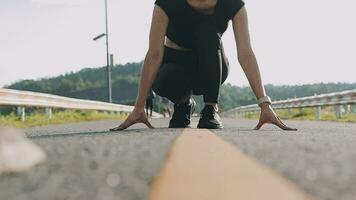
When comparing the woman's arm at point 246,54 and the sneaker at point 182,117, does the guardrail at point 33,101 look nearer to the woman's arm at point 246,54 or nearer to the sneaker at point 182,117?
the sneaker at point 182,117

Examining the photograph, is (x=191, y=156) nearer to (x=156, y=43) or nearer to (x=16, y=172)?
(x=16, y=172)

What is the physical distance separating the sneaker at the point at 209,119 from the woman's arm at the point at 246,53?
1.57 feet

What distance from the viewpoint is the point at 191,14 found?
6.00 meters

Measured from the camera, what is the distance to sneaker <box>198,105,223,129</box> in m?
5.94

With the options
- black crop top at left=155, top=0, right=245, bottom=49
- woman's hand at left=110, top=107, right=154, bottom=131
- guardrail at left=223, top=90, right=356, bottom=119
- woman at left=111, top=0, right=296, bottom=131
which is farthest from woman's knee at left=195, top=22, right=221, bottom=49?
guardrail at left=223, top=90, right=356, bottom=119

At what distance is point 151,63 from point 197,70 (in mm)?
611

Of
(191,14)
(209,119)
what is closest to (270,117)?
(209,119)

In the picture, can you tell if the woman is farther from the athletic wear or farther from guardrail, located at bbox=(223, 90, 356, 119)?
guardrail, located at bbox=(223, 90, 356, 119)

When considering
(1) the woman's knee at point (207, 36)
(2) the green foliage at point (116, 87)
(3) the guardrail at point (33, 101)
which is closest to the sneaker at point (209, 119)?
(1) the woman's knee at point (207, 36)

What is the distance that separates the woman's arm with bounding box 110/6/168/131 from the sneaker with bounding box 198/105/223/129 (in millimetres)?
591

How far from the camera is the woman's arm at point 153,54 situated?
5.95 meters

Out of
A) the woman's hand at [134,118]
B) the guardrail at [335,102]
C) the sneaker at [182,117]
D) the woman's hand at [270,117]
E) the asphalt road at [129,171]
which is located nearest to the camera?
the asphalt road at [129,171]

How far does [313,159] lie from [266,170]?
21.1 inches

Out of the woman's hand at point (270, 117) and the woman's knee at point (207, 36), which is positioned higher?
the woman's knee at point (207, 36)
